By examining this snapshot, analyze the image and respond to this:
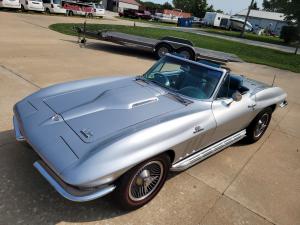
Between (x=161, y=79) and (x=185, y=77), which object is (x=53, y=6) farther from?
(x=185, y=77)

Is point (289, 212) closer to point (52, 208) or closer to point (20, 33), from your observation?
point (52, 208)

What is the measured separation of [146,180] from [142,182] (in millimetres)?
47

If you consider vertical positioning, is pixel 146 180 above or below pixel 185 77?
below

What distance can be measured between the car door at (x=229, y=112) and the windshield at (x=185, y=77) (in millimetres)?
175

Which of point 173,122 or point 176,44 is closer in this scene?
point 173,122

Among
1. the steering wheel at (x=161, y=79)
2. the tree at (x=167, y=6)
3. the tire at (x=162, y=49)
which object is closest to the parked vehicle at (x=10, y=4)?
the tire at (x=162, y=49)

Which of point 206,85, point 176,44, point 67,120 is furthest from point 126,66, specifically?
point 67,120

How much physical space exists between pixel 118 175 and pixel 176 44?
934 centimetres

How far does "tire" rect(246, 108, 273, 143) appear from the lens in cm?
468

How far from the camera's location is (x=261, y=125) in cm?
502

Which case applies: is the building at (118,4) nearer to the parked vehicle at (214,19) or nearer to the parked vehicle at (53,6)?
the parked vehicle at (214,19)

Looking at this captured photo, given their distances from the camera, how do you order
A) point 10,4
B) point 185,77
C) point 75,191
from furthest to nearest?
1. point 10,4
2. point 185,77
3. point 75,191

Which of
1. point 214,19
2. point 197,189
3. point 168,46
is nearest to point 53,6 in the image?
point 168,46

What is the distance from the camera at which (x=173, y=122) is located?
3064mm
